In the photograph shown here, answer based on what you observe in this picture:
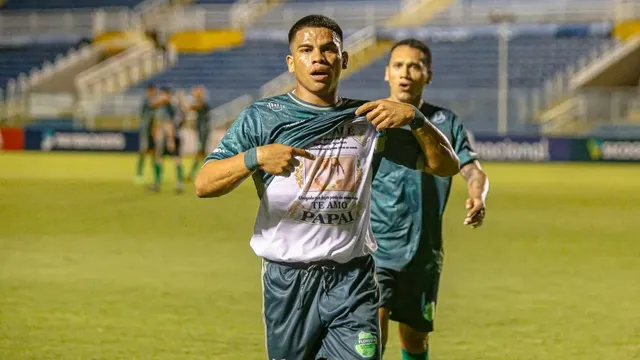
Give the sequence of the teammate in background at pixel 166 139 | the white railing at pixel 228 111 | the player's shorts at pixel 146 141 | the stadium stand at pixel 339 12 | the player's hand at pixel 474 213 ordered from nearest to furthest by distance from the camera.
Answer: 1. the player's hand at pixel 474 213
2. the teammate in background at pixel 166 139
3. the player's shorts at pixel 146 141
4. the white railing at pixel 228 111
5. the stadium stand at pixel 339 12

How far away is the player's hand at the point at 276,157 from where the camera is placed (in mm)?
3850

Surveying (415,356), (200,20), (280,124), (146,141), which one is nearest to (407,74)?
(415,356)

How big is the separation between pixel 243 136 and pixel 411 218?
1914 millimetres

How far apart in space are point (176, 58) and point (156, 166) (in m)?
24.6

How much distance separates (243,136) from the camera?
4.16 meters

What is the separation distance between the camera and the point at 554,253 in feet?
40.9

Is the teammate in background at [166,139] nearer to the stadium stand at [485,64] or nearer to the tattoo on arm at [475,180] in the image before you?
the stadium stand at [485,64]

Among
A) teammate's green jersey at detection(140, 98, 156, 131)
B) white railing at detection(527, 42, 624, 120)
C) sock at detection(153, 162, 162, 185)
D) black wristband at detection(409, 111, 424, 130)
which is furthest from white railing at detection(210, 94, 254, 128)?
black wristband at detection(409, 111, 424, 130)

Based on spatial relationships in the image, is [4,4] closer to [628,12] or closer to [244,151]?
[628,12]

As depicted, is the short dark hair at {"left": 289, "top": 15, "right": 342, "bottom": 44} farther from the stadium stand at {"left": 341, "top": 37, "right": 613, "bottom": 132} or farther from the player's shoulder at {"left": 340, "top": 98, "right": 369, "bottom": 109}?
the stadium stand at {"left": 341, "top": 37, "right": 613, "bottom": 132}

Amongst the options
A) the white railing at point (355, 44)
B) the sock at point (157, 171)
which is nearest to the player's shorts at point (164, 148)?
the sock at point (157, 171)

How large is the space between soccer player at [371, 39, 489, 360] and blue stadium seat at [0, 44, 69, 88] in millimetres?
42569

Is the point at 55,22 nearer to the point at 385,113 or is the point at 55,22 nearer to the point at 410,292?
the point at 410,292

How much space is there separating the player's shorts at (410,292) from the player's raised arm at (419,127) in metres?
1.46
